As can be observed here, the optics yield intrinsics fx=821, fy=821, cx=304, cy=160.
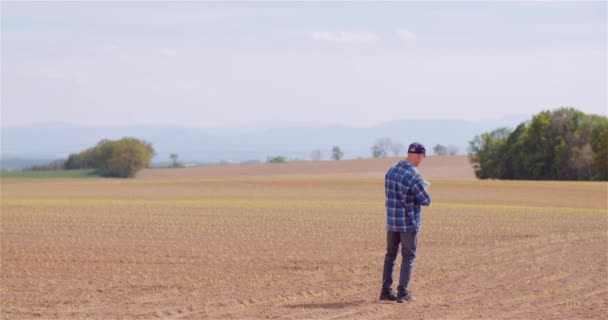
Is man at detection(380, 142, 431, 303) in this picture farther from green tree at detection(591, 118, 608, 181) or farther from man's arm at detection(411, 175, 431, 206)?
green tree at detection(591, 118, 608, 181)

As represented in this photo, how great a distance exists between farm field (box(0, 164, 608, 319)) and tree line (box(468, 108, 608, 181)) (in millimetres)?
A: 47039

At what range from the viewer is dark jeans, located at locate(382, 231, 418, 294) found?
10.4 meters

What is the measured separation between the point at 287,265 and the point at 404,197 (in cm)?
530

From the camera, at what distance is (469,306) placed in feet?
34.3

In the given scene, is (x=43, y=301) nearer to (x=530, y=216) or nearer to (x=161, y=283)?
(x=161, y=283)

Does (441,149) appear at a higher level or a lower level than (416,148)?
higher

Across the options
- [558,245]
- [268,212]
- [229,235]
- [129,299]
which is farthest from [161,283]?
[268,212]

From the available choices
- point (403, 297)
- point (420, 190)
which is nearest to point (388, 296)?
point (403, 297)

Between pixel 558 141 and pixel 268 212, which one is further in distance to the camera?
pixel 558 141

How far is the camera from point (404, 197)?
1025 centimetres

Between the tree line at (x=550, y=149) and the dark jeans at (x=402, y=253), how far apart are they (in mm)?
64528

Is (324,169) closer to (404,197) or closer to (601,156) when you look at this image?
(601,156)

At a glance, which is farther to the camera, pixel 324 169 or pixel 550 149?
pixel 324 169

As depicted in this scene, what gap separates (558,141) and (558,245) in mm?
63562
